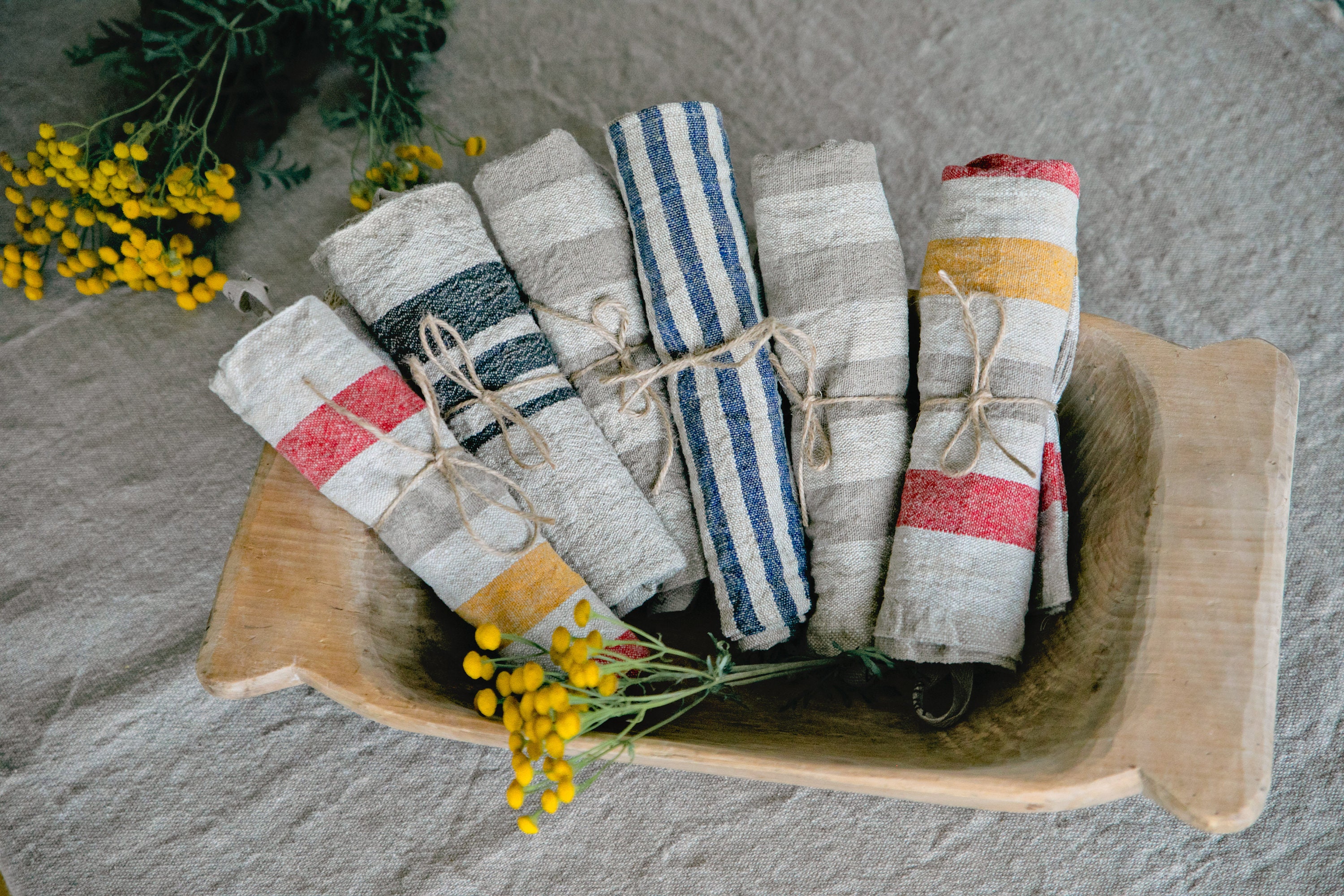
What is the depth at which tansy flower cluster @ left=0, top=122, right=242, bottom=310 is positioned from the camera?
2.56 ft

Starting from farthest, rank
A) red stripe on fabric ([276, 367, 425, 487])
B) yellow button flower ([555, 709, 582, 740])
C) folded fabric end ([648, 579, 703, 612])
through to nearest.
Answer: folded fabric end ([648, 579, 703, 612])
red stripe on fabric ([276, 367, 425, 487])
yellow button flower ([555, 709, 582, 740])

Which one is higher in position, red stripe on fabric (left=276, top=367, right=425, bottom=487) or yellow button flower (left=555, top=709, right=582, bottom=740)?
red stripe on fabric (left=276, top=367, right=425, bottom=487)

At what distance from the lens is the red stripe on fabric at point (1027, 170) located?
653 mm

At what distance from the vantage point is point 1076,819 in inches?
32.6

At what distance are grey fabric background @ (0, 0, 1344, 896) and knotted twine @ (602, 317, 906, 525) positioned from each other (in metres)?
0.36

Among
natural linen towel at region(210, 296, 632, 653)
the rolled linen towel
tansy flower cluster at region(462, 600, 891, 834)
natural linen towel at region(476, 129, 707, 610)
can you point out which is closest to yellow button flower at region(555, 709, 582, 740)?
tansy flower cluster at region(462, 600, 891, 834)

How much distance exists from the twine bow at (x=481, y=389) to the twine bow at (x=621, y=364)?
49 millimetres

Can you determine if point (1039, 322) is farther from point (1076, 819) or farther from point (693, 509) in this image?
point (1076, 819)

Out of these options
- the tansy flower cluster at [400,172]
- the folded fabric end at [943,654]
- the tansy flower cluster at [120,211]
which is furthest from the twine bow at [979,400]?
the tansy flower cluster at [120,211]

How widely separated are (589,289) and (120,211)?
0.60 meters

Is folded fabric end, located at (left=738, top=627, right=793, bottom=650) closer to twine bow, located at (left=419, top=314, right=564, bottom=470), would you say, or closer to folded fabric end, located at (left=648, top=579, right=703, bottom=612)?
folded fabric end, located at (left=648, top=579, right=703, bottom=612)

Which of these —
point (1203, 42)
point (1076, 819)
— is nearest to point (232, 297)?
Result: point (1076, 819)

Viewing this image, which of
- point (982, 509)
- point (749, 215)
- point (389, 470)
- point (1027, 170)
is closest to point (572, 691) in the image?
point (389, 470)

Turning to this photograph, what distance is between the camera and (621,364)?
0.70 metres
